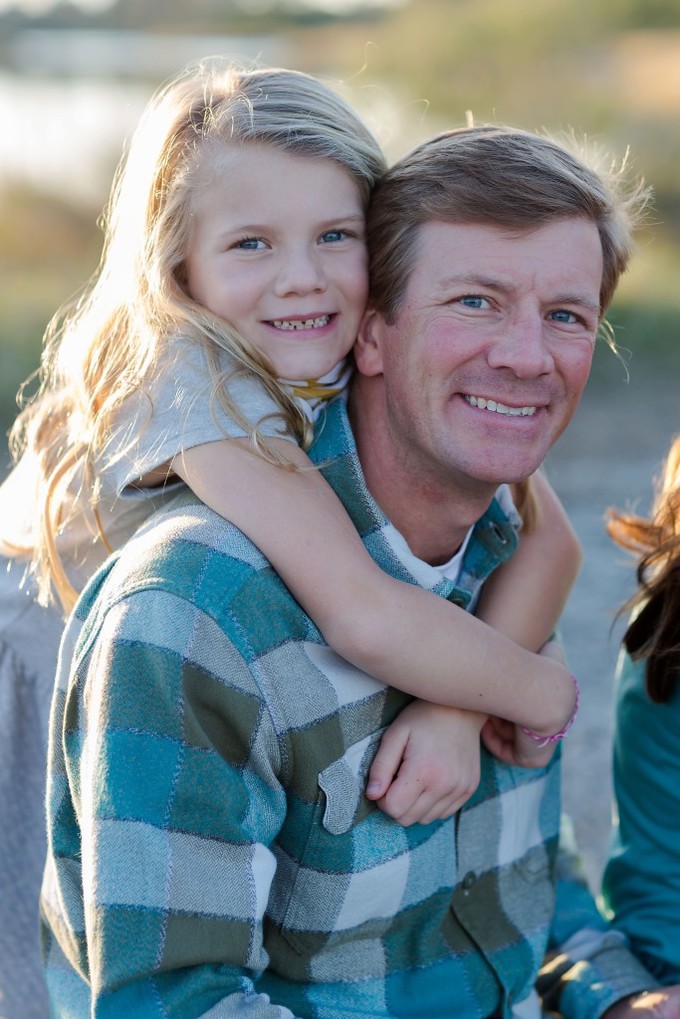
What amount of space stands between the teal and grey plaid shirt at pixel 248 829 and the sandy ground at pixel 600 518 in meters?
0.63

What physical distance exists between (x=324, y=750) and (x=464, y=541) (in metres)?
0.59

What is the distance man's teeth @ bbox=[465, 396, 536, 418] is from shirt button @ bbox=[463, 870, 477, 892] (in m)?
0.77

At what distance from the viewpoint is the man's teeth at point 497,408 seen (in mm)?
2062

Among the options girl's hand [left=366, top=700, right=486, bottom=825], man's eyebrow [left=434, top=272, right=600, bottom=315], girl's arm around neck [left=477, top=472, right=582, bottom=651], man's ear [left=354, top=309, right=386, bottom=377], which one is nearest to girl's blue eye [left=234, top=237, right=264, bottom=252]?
man's ear [left=354, top=309, right=386, bottom=377]

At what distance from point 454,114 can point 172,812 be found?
15.9m

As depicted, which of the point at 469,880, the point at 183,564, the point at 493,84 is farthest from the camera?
the point at 493,84

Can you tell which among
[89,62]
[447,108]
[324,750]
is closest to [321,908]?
[324,750]

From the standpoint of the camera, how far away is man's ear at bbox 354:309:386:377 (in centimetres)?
220

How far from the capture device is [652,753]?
94.7 inches

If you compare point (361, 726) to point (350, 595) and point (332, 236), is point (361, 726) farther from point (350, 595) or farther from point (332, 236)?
point (332, 236)

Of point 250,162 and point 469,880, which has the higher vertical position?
point 250,162

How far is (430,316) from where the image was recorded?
2.09 meters

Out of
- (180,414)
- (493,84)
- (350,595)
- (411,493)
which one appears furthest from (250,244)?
(493,84)

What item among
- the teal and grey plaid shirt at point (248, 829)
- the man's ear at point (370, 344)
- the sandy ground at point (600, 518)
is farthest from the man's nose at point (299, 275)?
the sandy ground at point (600, 518)
